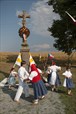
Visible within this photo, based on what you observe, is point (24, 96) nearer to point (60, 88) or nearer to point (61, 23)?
point (60, 88)

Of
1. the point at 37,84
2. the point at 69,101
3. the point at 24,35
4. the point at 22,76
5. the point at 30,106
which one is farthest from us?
the point at 24,35

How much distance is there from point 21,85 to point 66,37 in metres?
22.0

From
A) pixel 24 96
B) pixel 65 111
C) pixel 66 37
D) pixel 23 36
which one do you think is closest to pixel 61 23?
pixel 66 37

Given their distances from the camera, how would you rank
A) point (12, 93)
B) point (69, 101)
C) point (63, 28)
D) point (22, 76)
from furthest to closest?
1. point (63, 28)
2. point (12, 93)
3. point (22, 76)
4. point (69, 101)

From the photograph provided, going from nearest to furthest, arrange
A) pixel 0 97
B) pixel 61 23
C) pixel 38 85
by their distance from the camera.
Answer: pixel 38 85 < pixel 0 97 < pixel 61 23

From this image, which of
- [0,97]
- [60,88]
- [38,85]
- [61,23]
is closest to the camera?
[38,85]

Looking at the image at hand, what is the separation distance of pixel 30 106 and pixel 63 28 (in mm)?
22016

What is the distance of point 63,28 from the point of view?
32.2m

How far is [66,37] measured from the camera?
33438 mm

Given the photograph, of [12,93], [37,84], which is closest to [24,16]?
[12,93]

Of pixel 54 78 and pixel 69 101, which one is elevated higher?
pixel 54 78

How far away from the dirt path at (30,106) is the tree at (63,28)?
Answer: 17387mm

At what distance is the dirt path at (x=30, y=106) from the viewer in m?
10.3

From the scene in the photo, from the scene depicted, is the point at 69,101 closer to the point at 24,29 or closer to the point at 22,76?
the point at 22,76
